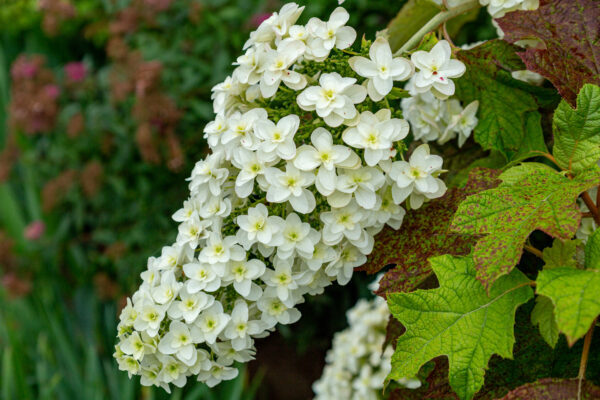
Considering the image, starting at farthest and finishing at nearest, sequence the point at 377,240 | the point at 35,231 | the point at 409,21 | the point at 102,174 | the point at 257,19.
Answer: the point at 35,231, the point at 102,174, the point at 257,19, the point at 409,21, the point at 377,240

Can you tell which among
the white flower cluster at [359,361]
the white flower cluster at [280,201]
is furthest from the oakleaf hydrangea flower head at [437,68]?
the white flower cluster at [359,361]

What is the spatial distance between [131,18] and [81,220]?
80cm

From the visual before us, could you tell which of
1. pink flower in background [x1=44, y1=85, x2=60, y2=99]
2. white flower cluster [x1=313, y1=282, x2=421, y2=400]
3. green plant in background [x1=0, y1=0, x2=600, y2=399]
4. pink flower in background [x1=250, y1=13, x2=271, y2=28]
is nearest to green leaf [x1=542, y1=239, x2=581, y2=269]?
green plant in background [x1=0, y1=0, x2=600, y2=399]

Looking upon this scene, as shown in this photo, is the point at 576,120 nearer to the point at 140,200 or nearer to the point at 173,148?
the point at 173,148

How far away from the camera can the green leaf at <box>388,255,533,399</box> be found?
590 millimetres

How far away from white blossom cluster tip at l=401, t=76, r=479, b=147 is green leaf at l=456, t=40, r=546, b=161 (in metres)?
0.03

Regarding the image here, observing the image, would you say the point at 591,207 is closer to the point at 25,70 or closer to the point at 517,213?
the point at 517,213

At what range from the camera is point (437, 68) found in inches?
26.6

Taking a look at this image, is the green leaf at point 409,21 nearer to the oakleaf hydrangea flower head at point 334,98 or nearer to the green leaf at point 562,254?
the oakleaf hydrangea flower head at point 334,98

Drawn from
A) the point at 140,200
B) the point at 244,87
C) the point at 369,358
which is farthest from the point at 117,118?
the point at 244,87

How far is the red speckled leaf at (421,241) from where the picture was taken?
0.67 metres

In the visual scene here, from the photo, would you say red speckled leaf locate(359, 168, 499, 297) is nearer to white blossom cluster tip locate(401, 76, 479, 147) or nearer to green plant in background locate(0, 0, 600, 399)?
green plant in background locate(0, 0, 600, 399)

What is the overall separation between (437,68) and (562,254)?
241 millimetres

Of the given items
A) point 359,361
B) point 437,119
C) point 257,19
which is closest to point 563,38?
point 437,119
